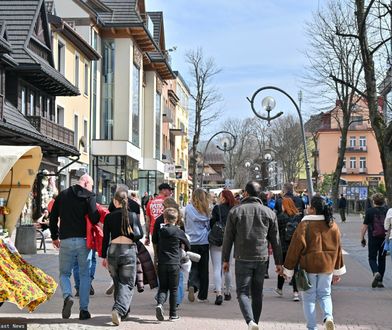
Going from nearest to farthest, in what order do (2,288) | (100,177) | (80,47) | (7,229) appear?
(2,288) → (7,229) → (80,47) → (100,177)

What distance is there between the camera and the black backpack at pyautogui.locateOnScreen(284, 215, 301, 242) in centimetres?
1163

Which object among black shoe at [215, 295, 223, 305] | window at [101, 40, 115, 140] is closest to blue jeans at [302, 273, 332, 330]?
black shoe at [215, 295, 223, 305]

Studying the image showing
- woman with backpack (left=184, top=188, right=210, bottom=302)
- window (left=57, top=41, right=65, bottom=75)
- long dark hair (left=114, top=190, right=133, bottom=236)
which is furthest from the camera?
window (left=57, top=41, right=65, bottom=75)

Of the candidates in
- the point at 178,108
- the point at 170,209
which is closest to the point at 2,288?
the point at 170,209

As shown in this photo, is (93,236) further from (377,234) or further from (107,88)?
(107,88)

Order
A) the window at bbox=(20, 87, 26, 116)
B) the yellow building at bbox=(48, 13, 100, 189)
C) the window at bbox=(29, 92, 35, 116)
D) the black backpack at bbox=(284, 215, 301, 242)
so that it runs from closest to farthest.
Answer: the black backpack at bbox=(284, 215, 301, 242), the window at bbox=(20, 87, 26, 116), the window at bbox=(29, 92, 35, 116), the yellow building at bbox=(48, 13, 100, 189)

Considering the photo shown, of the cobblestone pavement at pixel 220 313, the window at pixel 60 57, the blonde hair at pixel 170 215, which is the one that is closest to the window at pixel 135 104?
the window at pixel 60 57

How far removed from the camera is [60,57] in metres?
34.8

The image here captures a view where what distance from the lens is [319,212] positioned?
798 cm

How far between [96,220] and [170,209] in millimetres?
1085

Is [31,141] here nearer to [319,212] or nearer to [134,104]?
[319,212]

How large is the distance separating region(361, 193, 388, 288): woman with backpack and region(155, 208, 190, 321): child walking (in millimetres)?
4868

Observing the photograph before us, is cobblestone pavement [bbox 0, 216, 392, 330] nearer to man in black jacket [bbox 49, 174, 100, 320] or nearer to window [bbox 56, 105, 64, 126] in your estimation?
man in black jacket [bbox 49, 174, 100, 320]

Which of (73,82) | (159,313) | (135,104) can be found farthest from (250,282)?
(135,104)
